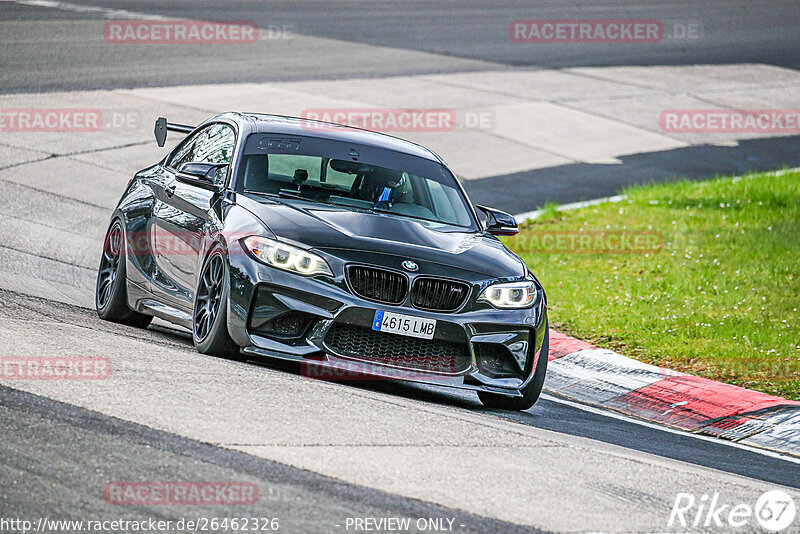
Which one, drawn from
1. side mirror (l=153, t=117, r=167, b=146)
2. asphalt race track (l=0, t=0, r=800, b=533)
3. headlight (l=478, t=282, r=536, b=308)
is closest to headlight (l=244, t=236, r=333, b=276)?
asphalt race track (l=0, t=0, r=800, b=533)

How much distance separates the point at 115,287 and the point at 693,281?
585cm

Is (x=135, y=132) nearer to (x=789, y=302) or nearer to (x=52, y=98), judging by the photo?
(x=52, y=98)

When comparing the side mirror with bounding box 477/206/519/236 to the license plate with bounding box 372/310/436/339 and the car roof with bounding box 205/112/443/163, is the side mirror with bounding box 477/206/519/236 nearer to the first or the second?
the car roof with bounding box 205/112/443/163

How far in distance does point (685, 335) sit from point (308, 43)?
56.3 ft

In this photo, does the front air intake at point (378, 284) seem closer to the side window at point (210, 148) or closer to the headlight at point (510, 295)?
the headlight at point (510, 295)

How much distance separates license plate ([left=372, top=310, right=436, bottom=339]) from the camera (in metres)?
7.38

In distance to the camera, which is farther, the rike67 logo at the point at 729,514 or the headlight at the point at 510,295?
the headlight at the point at 510,295

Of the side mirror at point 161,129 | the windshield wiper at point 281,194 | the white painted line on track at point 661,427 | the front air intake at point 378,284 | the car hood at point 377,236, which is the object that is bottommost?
the white painted line on track at point 661,427

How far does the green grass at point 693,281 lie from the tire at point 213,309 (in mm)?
3891

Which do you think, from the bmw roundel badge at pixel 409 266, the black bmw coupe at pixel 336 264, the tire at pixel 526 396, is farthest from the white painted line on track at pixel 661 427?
the bmw roundel badge at pixel 409 266

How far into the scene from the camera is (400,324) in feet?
24.3

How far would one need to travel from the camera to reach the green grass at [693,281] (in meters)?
10.2

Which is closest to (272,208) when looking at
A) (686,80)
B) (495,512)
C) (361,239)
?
(361,239)

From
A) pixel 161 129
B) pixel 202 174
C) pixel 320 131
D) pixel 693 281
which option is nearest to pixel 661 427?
pixel 320 131
